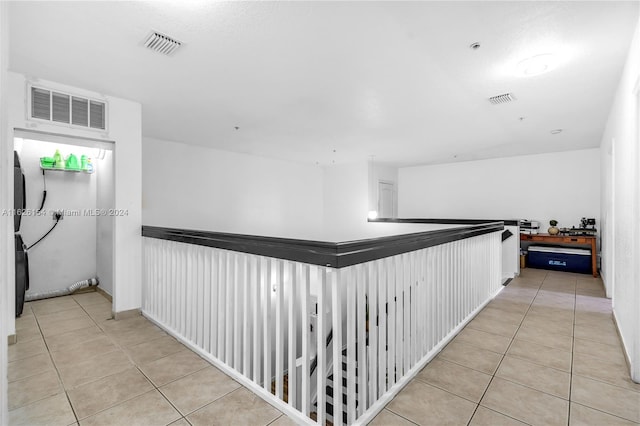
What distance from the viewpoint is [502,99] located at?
3.57 m

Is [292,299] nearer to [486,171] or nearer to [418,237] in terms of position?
[418,237]

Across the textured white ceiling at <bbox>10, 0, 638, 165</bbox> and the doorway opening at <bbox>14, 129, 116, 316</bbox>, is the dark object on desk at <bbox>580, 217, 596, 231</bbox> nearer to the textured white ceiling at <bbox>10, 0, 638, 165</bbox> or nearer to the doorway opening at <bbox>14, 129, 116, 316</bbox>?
the textured white ceiling at <bbox>10, 0, 638, 165</bbox>

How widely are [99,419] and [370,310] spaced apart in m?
1.67

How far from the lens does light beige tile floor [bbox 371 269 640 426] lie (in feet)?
5.68

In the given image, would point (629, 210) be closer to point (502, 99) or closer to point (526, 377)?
point (526, 377)

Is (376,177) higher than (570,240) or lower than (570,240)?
higher

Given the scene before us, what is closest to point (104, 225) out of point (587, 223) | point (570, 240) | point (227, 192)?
point (227, 192)

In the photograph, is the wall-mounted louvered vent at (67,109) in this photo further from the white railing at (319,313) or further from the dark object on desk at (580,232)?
the dark object on desk at (580,232)

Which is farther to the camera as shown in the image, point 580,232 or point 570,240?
point 580,232

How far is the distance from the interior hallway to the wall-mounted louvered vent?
210 cm

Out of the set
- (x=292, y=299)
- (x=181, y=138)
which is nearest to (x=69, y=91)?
(x=181, y=138)

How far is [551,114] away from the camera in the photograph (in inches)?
163

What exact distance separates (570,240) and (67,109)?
8.04 meters

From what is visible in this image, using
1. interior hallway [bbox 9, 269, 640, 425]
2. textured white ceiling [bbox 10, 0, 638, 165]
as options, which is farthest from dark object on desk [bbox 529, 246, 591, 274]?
interior hallway [bbox 9, 269, 640, 425]
